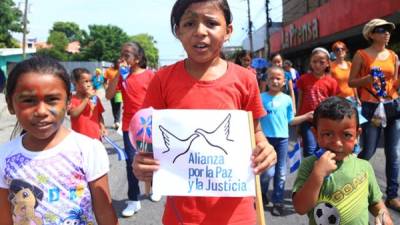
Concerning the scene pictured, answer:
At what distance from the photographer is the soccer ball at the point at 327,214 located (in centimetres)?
239

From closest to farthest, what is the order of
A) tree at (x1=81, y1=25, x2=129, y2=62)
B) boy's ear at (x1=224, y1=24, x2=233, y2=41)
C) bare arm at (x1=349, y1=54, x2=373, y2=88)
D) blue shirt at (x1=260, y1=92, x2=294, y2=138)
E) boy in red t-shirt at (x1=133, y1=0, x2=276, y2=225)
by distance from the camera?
boy in red t-shirt at (x1=133, y1=0, x2=276, y2=225), boy's ear at (x1=224, y1=24, x2=233, y2=41), bare arm at (x1=349, y1=54, x2=373, y2=88), blue shirt at (x1=260, y1=92, x2=294, y2=138), tree at (x1=81, y1=25, x2=129, y2=62)

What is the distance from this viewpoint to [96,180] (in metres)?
2.00

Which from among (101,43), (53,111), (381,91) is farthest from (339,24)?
(101,43)

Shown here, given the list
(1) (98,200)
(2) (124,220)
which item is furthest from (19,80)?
(2) (124,220)

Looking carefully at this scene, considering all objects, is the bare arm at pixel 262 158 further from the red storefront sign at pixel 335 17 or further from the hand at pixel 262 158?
the red storefront sign at pixel 335 17

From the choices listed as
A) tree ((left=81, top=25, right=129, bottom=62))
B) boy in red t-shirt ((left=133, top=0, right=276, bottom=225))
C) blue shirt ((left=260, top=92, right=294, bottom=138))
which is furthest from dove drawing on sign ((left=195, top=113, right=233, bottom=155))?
tree ((left=81, top=25, right=129, bottom=62))

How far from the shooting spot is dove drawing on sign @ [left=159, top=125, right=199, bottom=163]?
195 centimetres

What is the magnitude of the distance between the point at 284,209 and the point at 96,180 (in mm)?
3311

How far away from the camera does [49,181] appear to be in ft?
6.26

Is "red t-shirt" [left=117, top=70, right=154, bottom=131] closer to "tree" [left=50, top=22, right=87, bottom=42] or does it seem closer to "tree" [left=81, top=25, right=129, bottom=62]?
"tree" [left=81, top=25, right=129, bottom=62]

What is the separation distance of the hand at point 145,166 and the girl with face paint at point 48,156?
0.60ft

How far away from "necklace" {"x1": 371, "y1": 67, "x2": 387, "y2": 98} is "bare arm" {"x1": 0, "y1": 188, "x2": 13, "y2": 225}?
3.76 meters

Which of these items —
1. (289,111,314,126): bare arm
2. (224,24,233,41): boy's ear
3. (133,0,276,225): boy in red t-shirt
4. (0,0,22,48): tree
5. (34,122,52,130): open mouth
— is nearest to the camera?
(34,122,52,130): open mouth

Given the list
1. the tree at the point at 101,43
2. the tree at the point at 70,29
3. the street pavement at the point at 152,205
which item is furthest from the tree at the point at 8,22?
the tree at the point at 70,29
